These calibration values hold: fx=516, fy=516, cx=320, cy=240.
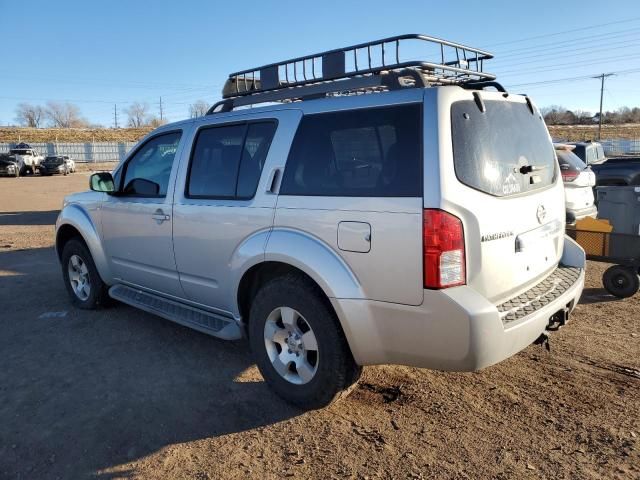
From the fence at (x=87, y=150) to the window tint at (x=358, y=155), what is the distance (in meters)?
52.8

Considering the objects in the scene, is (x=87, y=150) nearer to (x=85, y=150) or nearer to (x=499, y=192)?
(x=85, y=150)

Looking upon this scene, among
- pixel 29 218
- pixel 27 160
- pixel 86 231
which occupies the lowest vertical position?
pixel 29 218

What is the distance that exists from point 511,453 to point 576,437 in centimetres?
45

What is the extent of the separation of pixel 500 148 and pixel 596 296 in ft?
12.1

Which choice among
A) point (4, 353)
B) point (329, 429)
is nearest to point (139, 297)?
point (4, 353)

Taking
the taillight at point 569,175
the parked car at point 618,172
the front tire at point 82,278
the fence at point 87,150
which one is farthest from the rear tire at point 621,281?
the fence at point 87,150

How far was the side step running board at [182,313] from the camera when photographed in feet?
12.4

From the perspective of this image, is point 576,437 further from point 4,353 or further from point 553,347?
point 4,353

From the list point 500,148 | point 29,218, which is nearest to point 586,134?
point 29,218

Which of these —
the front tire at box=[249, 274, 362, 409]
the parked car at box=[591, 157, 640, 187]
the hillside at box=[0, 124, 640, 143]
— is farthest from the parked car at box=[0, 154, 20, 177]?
the front tire at box=[249, 274, 362, 409]

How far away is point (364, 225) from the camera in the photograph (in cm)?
287

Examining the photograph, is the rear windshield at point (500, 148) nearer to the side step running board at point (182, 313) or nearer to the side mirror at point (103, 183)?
the side step running board at point (182, 313)

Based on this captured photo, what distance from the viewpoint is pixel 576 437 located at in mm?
2980

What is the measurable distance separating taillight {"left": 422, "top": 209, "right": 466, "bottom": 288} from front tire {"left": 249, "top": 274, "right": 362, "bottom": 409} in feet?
2.41
